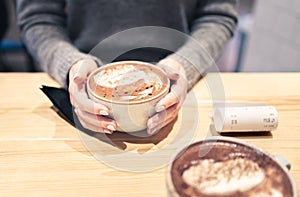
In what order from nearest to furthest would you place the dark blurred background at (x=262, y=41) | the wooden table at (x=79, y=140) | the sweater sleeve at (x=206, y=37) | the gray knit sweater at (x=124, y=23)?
the wooden table at (x=79, y=140) → the sweater sleeve at (x=206, y=37) → the gray knit sweater at (x=124, y=23) → the dark blurred background at (x=262, y=41)

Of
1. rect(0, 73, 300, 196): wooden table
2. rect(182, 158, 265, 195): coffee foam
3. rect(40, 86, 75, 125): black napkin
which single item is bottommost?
rect(0, 73, 300, 196): wooden table

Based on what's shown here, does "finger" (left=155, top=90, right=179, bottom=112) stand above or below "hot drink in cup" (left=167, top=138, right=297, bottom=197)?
below

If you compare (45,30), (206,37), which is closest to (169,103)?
(206,37)

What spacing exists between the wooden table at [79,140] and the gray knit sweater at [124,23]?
0.49ft

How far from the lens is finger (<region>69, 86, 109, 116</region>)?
2.33 ft

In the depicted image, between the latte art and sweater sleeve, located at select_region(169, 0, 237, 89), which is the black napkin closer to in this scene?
the latte art

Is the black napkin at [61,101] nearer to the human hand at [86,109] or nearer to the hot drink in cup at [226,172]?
the human hand at [86,109]

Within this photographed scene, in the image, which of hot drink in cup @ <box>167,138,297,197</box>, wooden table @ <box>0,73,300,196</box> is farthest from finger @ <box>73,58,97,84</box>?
hot drink in cup @ <box>167,138,297,197</box>

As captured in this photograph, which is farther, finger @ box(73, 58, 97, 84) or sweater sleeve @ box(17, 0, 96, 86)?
sweater sleeve @ box(17, 0, 96, 86)

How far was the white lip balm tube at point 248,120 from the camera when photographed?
2.54ft

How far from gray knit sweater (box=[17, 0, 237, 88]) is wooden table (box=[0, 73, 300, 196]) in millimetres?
151

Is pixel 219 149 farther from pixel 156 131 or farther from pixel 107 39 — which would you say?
pixel 107 39

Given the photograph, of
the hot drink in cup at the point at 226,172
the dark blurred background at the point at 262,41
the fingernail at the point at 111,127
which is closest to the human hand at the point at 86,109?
the fingernail at the point at 111,127

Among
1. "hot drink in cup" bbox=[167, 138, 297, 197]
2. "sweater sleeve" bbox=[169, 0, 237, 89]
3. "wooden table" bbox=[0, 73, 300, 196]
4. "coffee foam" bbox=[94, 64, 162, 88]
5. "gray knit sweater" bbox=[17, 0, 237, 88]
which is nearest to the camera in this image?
"hot drink in cup" bbox=[167, 138, 297, 197]
